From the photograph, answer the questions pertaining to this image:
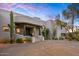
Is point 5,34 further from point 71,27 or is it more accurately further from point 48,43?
point 71,27

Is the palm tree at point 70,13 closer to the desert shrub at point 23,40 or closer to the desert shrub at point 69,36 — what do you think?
the desert shrub at point 69,36

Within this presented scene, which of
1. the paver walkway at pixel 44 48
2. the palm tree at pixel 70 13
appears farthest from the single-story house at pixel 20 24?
the palm tree at pixel 70 13

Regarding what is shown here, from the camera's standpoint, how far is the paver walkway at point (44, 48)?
14.2 feet

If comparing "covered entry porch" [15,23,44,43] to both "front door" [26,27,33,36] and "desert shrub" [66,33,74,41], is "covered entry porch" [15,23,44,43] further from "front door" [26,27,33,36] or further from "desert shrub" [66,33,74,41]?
"desert shrub" [66,33,74,41]

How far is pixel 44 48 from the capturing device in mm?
Answer: 4371

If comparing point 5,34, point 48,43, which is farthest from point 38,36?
point 5,34

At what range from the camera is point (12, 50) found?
436 cm

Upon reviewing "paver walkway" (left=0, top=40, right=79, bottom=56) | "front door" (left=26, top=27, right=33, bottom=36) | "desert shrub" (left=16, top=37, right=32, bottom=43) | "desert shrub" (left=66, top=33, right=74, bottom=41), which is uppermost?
"front door" (left=26, top=27, right=33, bottom=36)

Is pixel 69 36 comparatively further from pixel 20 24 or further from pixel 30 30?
pixel 20 24

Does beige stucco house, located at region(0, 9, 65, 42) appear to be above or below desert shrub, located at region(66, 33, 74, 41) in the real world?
above

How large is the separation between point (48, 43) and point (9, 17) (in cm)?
62

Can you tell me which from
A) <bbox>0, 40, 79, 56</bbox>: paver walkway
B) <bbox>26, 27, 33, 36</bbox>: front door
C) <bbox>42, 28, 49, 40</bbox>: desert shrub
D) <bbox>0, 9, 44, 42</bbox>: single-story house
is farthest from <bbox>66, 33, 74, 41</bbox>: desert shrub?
<bbox>26, 27, 33, 36</bbox>: front door

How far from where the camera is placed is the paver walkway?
4.33 metres

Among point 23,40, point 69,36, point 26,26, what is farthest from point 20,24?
point 69,36
